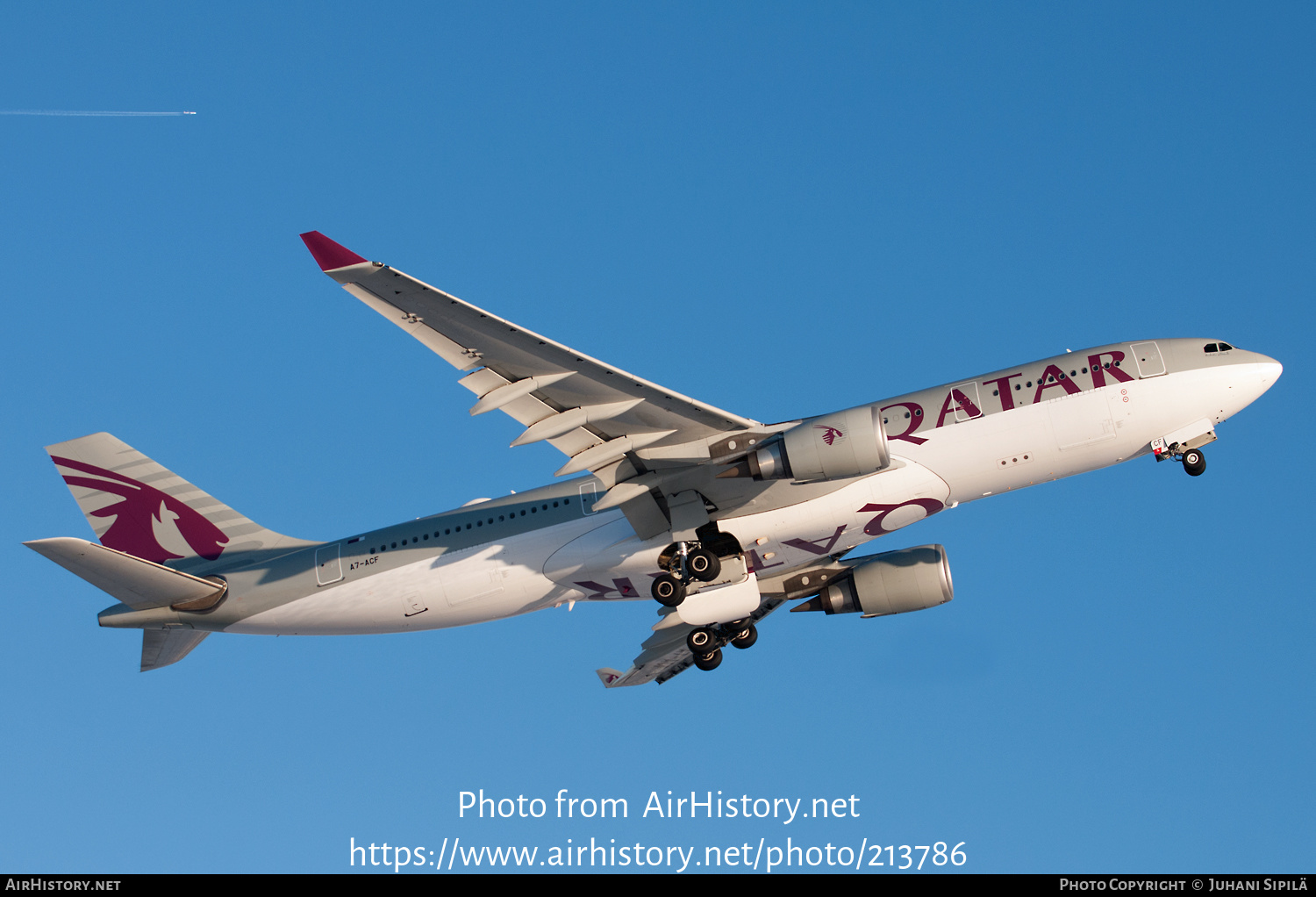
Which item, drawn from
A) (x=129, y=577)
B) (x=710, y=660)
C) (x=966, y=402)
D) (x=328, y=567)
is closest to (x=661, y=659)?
(x=710, y=660)

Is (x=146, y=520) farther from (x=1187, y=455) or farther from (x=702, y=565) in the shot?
(x=1187, y=455)

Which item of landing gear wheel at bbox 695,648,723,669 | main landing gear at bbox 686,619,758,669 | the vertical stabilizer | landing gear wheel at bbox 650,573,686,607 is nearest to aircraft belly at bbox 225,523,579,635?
landing gear wheel at bbox 650,573,686,607

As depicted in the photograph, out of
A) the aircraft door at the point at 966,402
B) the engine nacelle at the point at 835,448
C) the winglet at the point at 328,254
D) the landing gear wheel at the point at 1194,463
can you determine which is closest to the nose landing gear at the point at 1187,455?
the landing gear wheel at the point at 1194,463

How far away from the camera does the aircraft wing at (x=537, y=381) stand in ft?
77.3

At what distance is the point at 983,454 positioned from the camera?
94.6ft

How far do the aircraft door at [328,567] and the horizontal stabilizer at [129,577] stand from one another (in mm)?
2497

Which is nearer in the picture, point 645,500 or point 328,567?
point 645,500

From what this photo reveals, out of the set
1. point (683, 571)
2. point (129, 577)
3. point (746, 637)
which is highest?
point (129, 577)

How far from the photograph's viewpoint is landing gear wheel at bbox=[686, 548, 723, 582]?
29484mm

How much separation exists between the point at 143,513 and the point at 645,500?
49.9 ft

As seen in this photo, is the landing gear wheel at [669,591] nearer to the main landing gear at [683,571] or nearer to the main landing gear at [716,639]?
the main landing gear at [683,571]

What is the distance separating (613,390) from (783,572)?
9123mm

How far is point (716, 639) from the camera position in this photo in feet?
113
